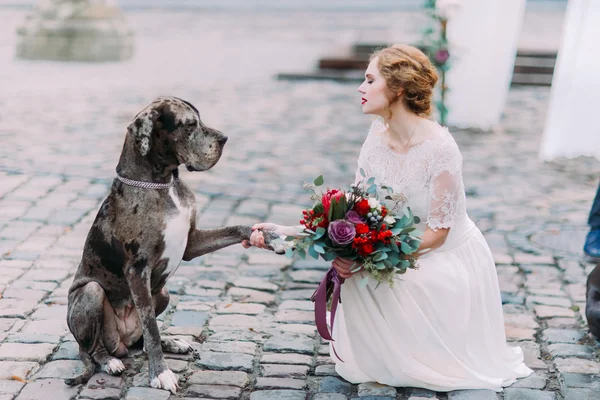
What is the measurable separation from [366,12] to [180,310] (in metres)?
20.4

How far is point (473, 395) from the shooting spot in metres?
4.28

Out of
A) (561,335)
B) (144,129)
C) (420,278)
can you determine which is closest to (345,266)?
(420,278)

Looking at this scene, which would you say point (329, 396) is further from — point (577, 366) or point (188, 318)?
point (577, 366)

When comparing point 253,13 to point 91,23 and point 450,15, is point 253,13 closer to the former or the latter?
point 91,23

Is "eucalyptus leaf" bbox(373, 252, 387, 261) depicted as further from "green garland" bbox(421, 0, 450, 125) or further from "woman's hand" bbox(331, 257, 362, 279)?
"green garland" bbox(421, 0, 450, 125)

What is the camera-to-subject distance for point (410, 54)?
423 centimetres

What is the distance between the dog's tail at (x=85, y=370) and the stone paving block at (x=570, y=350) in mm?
2620

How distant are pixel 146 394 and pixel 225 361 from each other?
0.56 meters

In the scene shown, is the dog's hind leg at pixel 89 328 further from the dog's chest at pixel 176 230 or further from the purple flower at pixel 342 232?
the purple flower at pixel 342 232

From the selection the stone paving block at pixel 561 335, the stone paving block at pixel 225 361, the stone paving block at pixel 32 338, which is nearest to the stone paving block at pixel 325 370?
the stone paving block at pixel 225 361

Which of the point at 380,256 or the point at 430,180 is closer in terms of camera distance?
the point at 380,256

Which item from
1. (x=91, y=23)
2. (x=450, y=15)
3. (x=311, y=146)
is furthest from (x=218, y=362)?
(x=91, y=23)

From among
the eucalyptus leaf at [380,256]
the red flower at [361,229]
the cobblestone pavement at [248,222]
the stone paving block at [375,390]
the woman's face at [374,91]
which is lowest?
the cobblestone pavement at [248,222]

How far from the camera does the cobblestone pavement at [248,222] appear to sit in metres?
4.44
